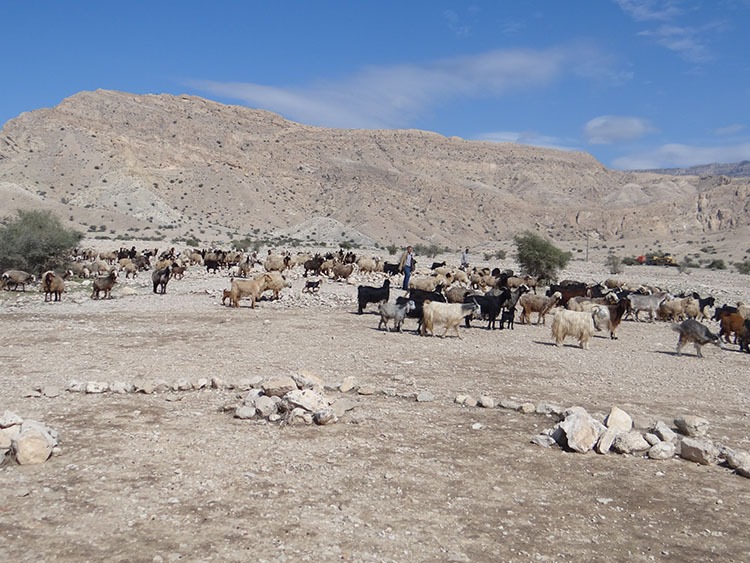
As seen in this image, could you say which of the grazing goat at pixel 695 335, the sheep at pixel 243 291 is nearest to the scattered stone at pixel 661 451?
the grazing goat at pixel 695 335

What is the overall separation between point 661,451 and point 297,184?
8831cm

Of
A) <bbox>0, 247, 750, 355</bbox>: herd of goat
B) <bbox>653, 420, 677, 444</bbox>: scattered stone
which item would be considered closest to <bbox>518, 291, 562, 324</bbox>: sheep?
<bbox>0, 247, 750, 355</bbox>: herd of goat

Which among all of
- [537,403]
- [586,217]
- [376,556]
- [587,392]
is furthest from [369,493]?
[586,217]

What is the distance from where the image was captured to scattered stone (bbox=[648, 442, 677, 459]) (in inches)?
262

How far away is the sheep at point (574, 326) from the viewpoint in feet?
45.5

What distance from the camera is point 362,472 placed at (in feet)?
19.9

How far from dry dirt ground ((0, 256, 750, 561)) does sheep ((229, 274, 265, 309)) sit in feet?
21.4

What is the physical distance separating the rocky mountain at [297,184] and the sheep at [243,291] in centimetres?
4118

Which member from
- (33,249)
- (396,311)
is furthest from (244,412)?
(33,249)

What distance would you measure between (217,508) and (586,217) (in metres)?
95.3

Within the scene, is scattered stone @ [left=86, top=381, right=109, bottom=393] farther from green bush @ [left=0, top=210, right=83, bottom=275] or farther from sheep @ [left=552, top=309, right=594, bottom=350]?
green bush @ [left=0, top=210, right=83, bottom=275]

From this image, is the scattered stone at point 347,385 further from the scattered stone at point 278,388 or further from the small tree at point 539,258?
the small tree at point 539,258

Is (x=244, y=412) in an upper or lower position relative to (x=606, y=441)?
lower

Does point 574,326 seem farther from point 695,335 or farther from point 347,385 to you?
point 347,385
